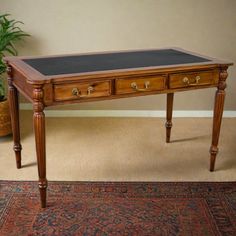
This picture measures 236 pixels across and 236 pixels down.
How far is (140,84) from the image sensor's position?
8.02 feet

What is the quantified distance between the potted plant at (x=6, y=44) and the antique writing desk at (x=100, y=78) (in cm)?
60

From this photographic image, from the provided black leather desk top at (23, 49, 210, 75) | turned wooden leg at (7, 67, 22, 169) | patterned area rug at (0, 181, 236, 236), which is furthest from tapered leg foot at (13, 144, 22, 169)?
black leather desk top at (23, 49, 210, 75)

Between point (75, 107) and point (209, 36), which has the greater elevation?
point (209, 36)

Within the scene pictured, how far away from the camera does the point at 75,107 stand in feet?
13.5

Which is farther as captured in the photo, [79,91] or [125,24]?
[125,24]

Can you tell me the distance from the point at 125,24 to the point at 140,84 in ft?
5.28

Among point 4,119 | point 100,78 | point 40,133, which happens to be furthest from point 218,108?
point 4,119

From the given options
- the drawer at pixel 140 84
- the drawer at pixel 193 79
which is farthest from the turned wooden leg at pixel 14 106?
the drawer at pixel 193 79

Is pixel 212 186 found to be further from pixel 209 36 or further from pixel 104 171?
pixel 209 36

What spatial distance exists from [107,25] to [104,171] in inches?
62.3

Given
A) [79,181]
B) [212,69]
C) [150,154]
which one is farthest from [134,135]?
[212,69]

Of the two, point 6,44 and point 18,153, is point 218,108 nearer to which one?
point 18,153

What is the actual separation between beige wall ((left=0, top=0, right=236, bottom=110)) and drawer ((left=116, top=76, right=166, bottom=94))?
1.53 meters

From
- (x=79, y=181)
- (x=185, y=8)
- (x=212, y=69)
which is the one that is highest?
(x=185, y=8)
